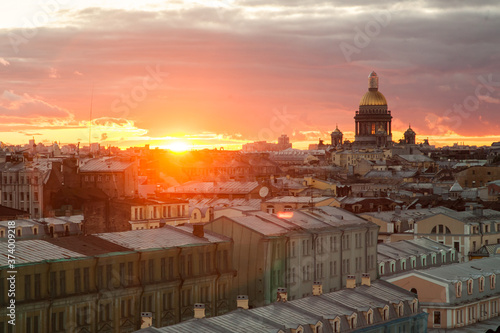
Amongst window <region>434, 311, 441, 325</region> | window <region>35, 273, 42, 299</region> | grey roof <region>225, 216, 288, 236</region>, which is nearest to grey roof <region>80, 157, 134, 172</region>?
grey roof <region>225, 216, 288, 236</region>

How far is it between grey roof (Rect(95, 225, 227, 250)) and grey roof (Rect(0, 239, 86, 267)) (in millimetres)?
4147

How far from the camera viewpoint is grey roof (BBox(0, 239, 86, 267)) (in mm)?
43000

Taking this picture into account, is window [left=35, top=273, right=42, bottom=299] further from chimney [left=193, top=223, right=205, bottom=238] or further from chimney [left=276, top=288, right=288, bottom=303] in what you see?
chimney [left=193, top=223, right=205, bottom=238]

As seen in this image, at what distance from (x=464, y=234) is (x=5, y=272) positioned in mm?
49561

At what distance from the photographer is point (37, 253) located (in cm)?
4475

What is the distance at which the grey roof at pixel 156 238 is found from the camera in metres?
50.3

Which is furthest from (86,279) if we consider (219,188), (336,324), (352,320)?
(219,188)

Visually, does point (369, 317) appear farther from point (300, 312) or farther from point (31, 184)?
point (31, 184)

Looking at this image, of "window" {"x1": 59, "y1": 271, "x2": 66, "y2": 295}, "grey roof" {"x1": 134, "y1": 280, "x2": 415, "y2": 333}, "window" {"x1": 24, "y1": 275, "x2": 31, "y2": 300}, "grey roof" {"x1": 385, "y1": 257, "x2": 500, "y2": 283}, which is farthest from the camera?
"grey roof" {"x1": 385, "y1": 257, "x2": 500, "y2": 283}

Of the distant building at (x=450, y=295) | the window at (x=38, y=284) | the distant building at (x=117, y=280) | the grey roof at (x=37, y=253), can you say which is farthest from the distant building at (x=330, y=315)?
the grey roof at (x=37, y=253)

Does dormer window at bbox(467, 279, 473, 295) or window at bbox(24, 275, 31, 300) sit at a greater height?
window at bbox(24, 275, 31, 300)

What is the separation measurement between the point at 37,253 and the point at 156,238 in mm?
8815

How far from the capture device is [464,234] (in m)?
82.6

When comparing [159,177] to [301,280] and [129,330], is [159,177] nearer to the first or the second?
[301,280]
